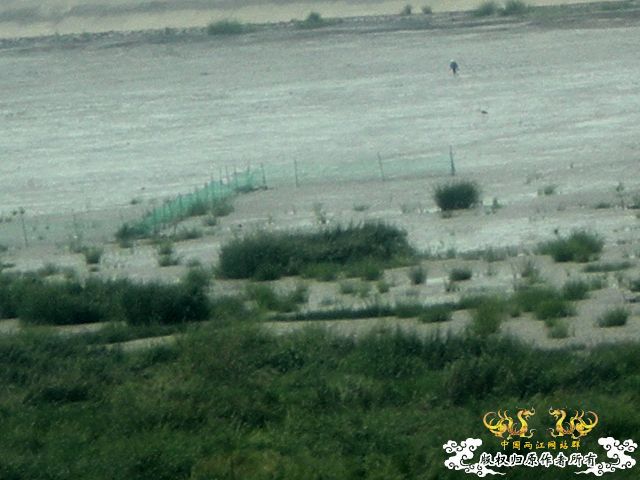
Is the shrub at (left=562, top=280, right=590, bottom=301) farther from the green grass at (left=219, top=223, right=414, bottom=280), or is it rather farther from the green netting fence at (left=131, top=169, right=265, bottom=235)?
the green netting fence at (left=131, top=169, right=265, bottom=235)

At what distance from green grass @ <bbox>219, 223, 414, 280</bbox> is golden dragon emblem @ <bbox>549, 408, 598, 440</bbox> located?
13.8 metres

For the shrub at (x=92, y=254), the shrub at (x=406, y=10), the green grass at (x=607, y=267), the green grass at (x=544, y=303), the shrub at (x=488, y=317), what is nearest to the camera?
the shrub at (x=488, y=317)

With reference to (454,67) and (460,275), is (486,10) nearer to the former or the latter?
(454,67)

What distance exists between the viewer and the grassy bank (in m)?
12.9

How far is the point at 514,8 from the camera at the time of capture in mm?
101562

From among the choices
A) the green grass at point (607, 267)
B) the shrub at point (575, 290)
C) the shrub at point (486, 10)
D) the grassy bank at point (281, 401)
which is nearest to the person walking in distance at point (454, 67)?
the shrub at point (486, 10)

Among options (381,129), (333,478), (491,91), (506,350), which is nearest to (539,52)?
(491,91)

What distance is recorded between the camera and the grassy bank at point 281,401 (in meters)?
12.9

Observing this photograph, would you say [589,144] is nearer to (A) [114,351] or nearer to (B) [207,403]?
(A) [114,351]

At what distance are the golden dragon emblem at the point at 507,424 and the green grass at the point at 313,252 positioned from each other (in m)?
13.3

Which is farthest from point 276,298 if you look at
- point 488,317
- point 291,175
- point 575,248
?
point 291,175

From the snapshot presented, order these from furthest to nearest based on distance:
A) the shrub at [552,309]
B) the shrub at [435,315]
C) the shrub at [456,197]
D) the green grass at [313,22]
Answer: the green grass at [313,22]
the shrub at [456,197]
the shrub at [435,315]
the shrub at [552,309]

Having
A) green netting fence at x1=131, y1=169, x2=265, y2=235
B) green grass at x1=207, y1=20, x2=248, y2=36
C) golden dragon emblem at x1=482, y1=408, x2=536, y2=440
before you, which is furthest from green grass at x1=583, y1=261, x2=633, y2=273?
green grass at x1=207, y1=20, x2=248, y2=36

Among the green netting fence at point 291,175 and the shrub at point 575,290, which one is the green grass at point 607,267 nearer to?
the shrub at point 575,290
